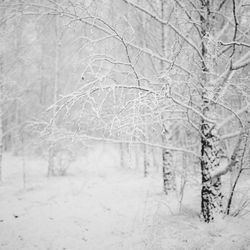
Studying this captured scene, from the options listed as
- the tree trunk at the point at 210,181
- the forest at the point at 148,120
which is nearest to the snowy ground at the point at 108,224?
the forest at the point at 148,120

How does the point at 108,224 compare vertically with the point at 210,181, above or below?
below

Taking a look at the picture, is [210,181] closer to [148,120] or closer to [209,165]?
[209,165]

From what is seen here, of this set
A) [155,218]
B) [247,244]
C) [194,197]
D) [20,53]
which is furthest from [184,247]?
[20,53]

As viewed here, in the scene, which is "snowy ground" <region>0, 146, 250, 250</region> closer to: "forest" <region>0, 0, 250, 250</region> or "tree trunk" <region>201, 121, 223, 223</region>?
"forest" <region>0, 0, 250, 250</region>

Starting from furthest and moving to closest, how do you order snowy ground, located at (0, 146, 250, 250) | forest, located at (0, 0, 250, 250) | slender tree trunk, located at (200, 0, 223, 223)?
slender tree trunk, located at (200, 0, 223, 223) → snowy ground, located at (0, 146, 250, 250) → forest, located at (0, 0, 250, 250)

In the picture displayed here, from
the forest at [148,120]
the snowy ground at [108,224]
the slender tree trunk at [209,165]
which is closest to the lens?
the forest at [148,120]

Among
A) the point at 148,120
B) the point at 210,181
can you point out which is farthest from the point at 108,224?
the point at 148,120

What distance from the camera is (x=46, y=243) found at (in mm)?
3844

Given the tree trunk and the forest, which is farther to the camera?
the tree trunk

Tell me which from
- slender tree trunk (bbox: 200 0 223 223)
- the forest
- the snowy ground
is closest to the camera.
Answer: the forest

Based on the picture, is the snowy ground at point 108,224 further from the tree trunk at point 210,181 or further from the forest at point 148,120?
the tree trunk at point 210,181

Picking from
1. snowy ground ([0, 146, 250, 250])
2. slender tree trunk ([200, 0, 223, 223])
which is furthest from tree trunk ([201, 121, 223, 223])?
snowy ground ([0, 146, 250, 250])

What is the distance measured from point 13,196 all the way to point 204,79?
6.18 metres

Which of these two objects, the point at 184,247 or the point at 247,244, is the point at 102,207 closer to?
the point at 184,247
